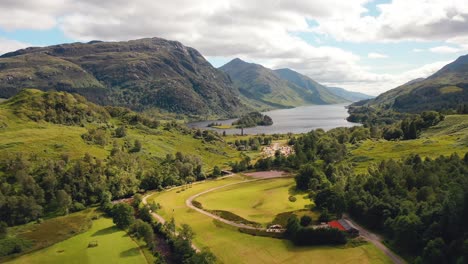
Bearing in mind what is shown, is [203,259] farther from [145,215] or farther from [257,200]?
[257,200]

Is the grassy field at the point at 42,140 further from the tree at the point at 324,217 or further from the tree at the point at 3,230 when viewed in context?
the tree at the point at 324,217

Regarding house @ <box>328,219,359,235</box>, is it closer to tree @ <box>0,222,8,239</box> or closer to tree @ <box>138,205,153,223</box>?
tree @ <box>138,205,153,223</box>

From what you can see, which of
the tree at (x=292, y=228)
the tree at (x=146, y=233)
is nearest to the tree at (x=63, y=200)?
the tree at (x=146, y=233)

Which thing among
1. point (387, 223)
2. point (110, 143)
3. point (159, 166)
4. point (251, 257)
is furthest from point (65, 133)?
point (387, 223)

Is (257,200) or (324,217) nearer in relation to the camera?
(324,217)

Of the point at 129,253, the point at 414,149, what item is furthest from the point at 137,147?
the point at 414,149

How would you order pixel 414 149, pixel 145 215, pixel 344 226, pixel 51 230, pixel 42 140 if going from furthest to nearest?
pixel 414 149
pixel 42 140
pixel 145 215
pixel 51 230
pixel 344 226
